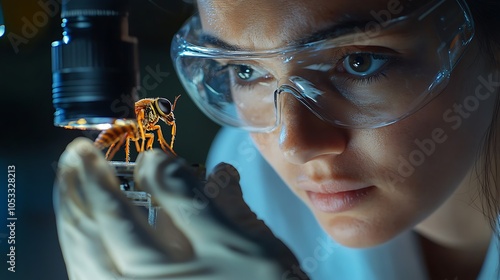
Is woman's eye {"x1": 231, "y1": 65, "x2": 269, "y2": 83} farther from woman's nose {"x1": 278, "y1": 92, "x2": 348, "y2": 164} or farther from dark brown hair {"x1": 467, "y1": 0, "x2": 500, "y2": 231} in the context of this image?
dark brown hair {"x1": 467, "y1": 0, "x2": 500, "y2": 231}

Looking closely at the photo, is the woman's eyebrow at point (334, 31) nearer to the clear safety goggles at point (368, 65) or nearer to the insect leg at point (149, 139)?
the clear safety goggles at point (368, 65)

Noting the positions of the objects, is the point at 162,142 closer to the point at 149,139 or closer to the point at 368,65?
the point at 149,139

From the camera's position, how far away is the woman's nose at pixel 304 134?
1.69 feet

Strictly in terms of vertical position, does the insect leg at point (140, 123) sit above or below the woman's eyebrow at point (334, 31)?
below

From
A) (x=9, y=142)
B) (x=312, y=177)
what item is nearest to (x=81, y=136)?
(x=9, y=142)

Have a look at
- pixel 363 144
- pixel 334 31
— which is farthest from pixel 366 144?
pixel 334 31

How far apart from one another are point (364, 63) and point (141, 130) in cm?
18

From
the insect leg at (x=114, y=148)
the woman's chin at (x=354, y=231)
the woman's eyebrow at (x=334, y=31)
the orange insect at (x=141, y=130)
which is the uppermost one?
the woman's eyebrow at (x=334, y=31)

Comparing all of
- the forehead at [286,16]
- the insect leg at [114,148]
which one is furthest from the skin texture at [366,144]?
the insect leg at [114,148]

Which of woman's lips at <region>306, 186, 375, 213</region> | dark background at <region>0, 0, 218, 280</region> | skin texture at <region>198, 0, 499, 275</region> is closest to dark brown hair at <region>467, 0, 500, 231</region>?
skin texture at <region>198, 0, 499, 275</region>

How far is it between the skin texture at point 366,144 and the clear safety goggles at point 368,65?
0.01 metres

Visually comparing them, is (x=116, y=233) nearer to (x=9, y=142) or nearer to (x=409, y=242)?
(x=9, y=142)

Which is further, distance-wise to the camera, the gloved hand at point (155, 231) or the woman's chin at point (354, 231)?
the woman's chin at point (354, 231)

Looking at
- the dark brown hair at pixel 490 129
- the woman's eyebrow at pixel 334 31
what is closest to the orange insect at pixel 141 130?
the woman's eyebrow at pixel 334 31
